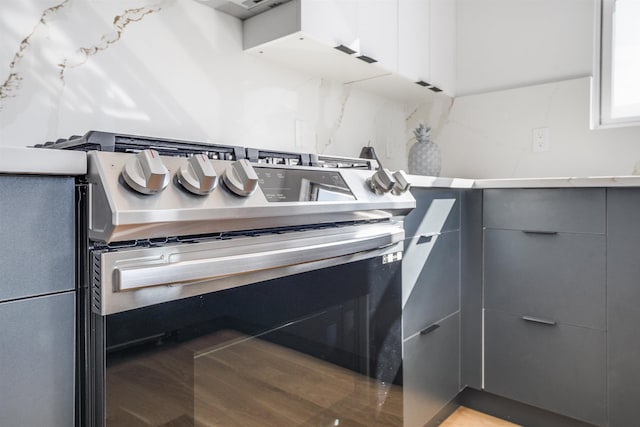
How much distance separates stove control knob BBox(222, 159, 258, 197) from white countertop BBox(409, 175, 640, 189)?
71 cm

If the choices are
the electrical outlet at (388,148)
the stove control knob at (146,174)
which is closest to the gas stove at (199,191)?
the stove control knob at (146,174)

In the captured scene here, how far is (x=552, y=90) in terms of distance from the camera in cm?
209

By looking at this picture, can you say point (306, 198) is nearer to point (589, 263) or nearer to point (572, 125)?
point (589, 263)

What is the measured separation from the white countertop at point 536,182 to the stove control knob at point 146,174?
873mm

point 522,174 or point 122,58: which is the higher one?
point 122,58

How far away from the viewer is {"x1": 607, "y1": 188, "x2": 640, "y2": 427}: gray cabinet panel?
1.46 meters

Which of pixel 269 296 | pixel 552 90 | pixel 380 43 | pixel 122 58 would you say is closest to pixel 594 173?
pixel 552 90

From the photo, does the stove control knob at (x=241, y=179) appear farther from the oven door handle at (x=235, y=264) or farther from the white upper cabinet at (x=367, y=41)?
the white upper cabinet at (x=367, y=41)

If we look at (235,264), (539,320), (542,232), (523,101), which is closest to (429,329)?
(539,320)

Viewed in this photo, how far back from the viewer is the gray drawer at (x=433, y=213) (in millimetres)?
1435

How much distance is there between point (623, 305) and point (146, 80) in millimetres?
1766

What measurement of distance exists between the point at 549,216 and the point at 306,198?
1178 mm

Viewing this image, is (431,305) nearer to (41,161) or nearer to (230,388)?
(230,388)

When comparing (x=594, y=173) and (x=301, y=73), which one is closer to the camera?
(x=301, y=73)
